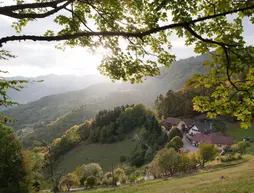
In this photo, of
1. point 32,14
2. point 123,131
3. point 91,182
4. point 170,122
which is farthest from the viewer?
point 123,131

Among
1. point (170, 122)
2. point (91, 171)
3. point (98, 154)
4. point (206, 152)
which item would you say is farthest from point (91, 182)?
point (170, 122)

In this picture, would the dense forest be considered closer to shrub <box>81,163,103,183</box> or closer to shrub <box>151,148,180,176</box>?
shrub <box>81,163,103,183</box>

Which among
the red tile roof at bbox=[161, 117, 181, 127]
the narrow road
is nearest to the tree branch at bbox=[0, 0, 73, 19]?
the narrow road

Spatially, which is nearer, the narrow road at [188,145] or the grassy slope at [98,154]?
the narrow road at [188,145]

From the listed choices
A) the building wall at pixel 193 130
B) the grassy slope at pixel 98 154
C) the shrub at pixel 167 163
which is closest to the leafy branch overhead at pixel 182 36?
the shrub at pixel 167 163

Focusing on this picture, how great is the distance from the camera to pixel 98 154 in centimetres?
9412

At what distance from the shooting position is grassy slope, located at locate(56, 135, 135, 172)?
288ft

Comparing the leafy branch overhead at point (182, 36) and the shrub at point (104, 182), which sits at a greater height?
the leafy branch overhead at point (182, 36)

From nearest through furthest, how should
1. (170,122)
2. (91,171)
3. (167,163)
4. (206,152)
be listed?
(167,163) < (206,152) < (91,171) < (170,122)

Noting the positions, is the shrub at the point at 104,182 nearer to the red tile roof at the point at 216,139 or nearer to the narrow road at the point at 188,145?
the narrow road at the point at 188,145

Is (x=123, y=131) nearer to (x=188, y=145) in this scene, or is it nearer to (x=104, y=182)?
(x=188, y=145)

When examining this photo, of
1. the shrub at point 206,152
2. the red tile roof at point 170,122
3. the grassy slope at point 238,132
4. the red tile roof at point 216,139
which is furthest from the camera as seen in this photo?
the red tile roof at point 170,122

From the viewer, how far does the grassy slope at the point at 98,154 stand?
3453 inches

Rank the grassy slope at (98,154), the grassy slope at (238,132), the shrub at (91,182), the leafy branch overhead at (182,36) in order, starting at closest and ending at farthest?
the leafy branch overhead at (182,36), the shrub at (91,182), the grassy slope at (238,132), the grassy slope at (98,154)
